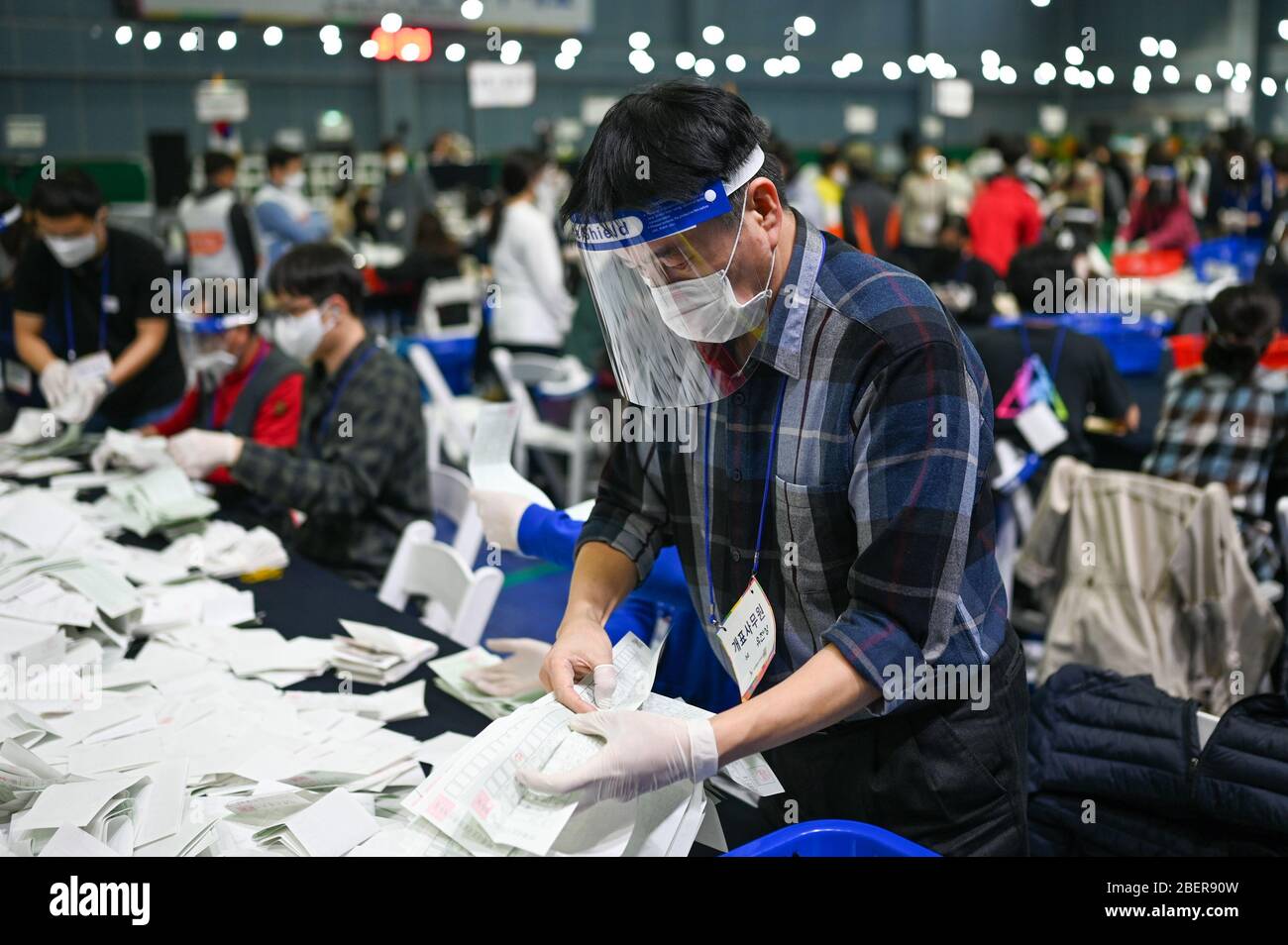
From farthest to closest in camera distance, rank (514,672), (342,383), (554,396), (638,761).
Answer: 1. (554,396)
2. (342,383)
3. (514,672)
4. (638,761)

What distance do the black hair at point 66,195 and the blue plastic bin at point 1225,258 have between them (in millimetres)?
5711

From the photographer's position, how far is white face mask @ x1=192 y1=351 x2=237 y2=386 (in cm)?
363

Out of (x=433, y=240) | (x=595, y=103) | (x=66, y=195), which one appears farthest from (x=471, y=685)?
(x=595, y=103)

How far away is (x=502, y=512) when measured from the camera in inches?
85.7

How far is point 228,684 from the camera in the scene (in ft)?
6.57

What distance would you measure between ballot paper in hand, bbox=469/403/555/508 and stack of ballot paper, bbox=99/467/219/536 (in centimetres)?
96

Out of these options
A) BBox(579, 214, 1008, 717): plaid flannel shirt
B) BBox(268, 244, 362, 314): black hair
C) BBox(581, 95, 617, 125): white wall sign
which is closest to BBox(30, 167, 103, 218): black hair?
BBox(268, 244, 362, 314): black hair

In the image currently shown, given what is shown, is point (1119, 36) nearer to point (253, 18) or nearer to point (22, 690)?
point (253, 18)

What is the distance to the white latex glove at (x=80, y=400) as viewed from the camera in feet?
12.2

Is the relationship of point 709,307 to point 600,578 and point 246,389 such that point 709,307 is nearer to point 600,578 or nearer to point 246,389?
point 600,578

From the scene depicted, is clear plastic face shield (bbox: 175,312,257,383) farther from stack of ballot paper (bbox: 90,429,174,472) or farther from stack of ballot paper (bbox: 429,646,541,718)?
stack of ballot paper (bbox: 429,646,541,718)

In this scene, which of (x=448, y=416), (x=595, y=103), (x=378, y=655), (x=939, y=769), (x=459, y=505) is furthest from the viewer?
(x=595, y=103)

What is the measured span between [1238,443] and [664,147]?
2709mm

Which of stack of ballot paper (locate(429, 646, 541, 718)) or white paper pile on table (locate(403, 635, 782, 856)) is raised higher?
white paper pile on table (locate(403, 635, 782, 856))
